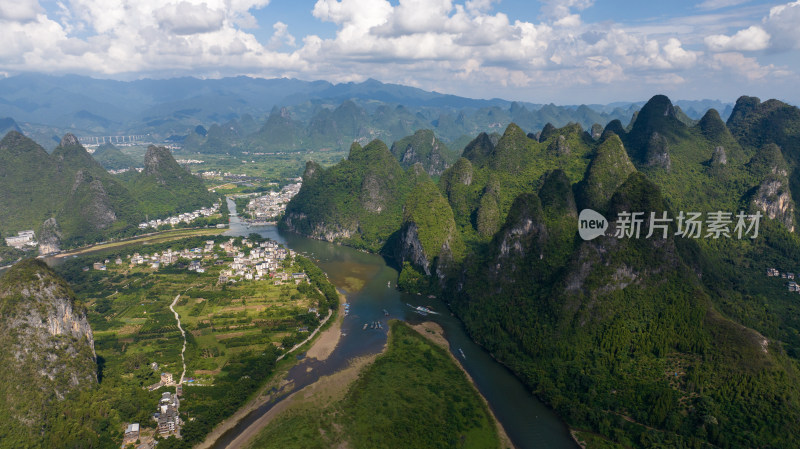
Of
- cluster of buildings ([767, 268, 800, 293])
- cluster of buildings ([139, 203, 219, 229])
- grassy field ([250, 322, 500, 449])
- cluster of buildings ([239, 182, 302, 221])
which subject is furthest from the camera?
cluster of buildings ([239, 182, 302, 221])

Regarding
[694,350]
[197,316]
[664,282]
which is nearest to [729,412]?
[694,350]

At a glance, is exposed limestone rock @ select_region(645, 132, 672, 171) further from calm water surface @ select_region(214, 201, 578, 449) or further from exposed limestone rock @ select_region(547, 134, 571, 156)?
calm water surface @ select_region(214, 201, 578, 449)

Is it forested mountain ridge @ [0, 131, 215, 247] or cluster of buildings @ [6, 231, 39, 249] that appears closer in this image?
cluster of buildings @ [6, 231, 39, 249]

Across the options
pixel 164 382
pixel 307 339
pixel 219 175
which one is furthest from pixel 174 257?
pixel 219 175

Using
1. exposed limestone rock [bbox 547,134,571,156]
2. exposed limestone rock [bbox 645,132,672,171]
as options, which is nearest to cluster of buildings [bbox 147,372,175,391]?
exposed limestone rock [bbox 547,134,571,156]

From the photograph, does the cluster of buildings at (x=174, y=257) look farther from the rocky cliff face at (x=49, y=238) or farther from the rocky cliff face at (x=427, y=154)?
the rocky cliff face at (x=427, y=154)

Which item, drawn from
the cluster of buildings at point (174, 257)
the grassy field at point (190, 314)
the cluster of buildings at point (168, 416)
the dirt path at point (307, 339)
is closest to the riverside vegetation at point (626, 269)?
the dirt path at point (307, 339)
